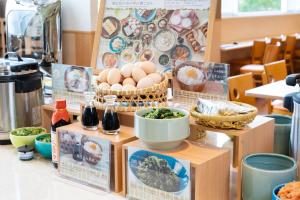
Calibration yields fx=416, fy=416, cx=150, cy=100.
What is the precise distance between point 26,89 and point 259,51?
5416 millimetres

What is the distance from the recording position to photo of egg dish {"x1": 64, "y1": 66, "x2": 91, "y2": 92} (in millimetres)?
1497

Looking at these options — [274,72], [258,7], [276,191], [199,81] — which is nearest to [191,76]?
[199,81]

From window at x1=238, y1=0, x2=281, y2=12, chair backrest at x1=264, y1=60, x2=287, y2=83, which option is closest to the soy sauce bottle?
chair backrest at x1=264, y1=60, x2=287, y2=83

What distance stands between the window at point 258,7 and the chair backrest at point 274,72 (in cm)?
321

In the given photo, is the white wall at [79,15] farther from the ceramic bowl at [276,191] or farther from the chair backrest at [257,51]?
the chair backrest at [257,51]

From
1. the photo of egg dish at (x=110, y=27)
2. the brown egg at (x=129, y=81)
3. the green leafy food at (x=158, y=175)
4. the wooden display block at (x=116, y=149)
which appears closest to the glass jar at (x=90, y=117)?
the wooden display block at (x=116, y=149)

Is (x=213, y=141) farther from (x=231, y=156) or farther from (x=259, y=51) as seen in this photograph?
(x=259, y=51)

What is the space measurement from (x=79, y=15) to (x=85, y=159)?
1292mm

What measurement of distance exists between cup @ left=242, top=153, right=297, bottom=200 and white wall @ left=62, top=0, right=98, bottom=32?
57.6 inches

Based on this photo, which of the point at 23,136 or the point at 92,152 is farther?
the point at 23,136

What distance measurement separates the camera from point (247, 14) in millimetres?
7191

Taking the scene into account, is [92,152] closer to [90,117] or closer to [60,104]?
[90,117]

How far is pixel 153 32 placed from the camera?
1.84 m

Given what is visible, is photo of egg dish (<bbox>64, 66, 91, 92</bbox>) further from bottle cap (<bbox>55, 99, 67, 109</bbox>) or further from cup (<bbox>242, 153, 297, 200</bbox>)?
cup (<bbox>242, 153, 297, 200</bbox>)
